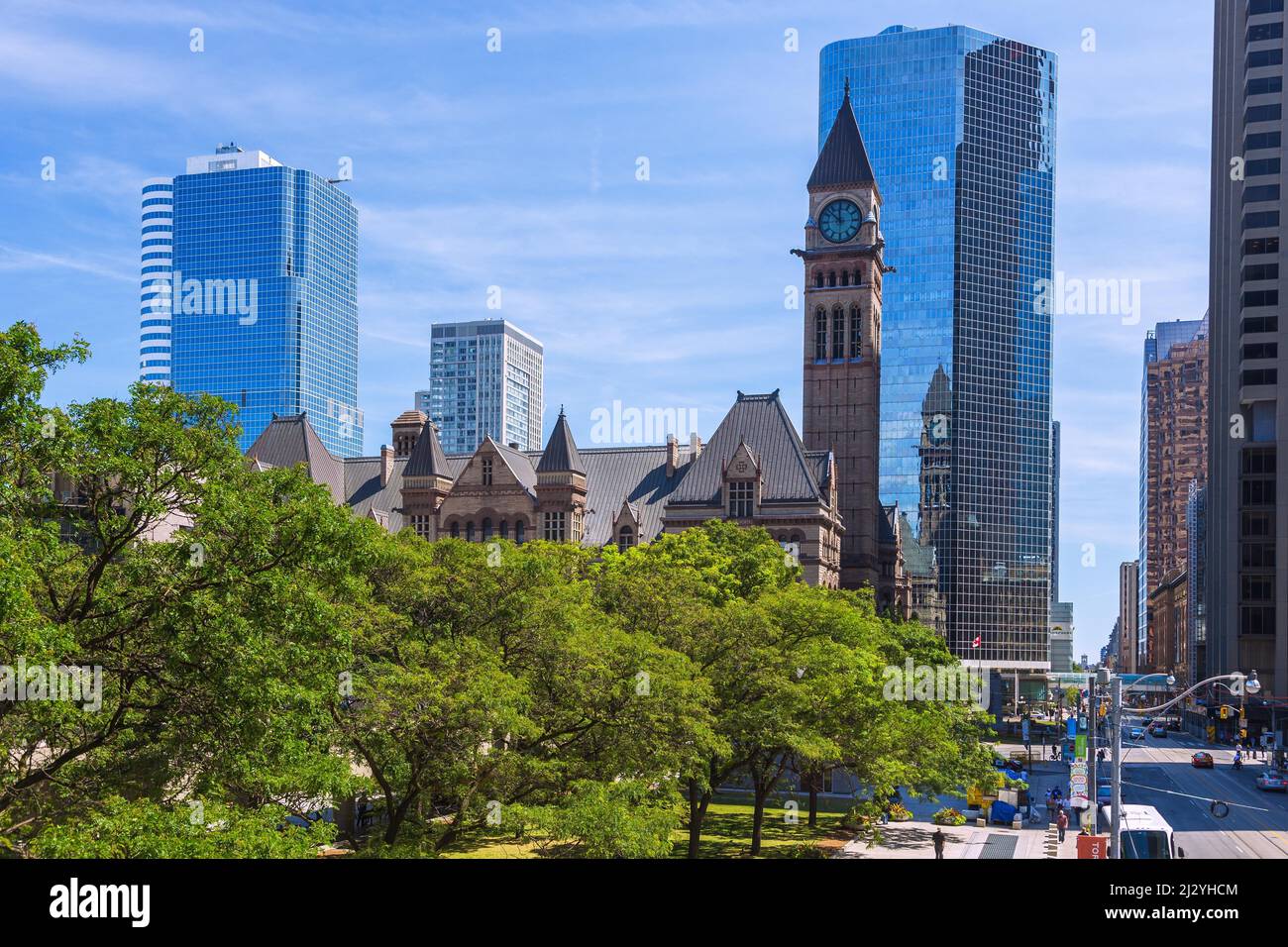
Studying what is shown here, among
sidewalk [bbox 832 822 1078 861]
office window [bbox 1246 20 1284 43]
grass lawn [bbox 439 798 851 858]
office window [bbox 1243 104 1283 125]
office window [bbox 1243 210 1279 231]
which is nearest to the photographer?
grass lawn [bbox 439 798 851 858]

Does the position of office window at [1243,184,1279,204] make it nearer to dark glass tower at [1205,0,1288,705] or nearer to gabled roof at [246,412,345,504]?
dark glass tower at [1205,0,1288,705]

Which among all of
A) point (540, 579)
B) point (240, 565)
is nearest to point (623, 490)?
point (540, 579)

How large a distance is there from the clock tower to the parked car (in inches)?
1636

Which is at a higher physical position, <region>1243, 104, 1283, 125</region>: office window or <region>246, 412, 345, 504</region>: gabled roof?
<region>1243, 104, 1283, 125</region>: office window

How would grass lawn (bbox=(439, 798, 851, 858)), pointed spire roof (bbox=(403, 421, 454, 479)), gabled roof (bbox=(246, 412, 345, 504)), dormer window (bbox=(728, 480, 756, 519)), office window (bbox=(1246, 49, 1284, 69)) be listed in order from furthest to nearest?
office window (bbox=(1246, 49, 1284, 69)) → gabled roof (bbox=(246, 412, 345, 504)) → pointed spire roof (bbox=(403, 421, 454, 479)) → dormer window (bbox=(728, 480, 756, 519)) → grass lawn (bbox=(439, 798, 851, 858))

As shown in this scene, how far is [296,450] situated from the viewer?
409ft

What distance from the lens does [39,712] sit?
2180 centimetres

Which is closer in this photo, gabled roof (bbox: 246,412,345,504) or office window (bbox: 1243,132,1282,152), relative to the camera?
gabled roof (bbox: 246,412,345,504)

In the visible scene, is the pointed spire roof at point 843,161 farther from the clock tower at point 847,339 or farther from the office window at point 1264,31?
the office window at point 1264,31

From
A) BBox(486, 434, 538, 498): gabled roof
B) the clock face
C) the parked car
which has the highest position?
the clock face

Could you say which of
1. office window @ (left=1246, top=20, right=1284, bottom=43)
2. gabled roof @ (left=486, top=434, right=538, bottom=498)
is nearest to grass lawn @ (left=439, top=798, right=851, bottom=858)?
gabled roof @ (left=486, top=434, right=538, bottom=498)

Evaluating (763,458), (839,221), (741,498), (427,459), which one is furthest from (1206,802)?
(839,221)

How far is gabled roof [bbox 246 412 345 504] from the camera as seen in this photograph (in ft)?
406

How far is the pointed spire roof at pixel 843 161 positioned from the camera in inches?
5167
